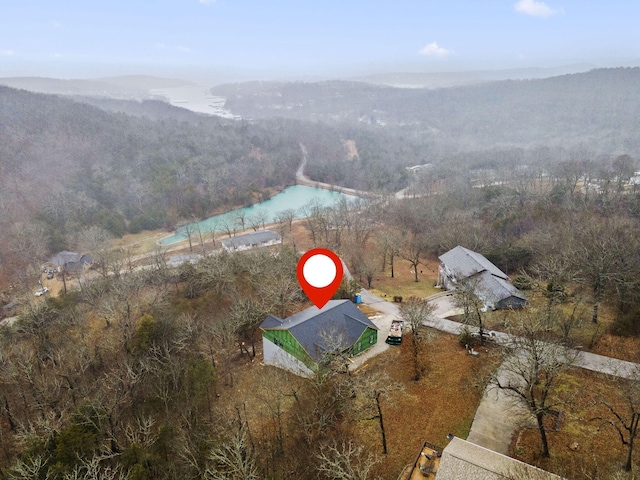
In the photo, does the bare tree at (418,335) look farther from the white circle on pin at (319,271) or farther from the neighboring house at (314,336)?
the white circle on pin at (319,271)

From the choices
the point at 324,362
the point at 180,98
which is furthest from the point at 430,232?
the point at 180,98

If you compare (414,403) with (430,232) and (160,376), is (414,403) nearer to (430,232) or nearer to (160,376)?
(160,376)

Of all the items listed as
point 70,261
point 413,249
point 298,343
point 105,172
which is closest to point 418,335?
point 298,343

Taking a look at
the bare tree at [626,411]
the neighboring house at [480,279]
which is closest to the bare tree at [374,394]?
the bare tree at [626,411]

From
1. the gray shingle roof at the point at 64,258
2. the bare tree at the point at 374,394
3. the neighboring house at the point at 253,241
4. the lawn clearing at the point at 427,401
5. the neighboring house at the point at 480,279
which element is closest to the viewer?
the bare tree at the point at 374,394

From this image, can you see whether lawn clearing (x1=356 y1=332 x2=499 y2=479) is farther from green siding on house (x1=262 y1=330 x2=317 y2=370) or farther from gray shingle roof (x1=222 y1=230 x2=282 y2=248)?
gray shingle roof (x1=222 y1=230 x2=282 y2=248)

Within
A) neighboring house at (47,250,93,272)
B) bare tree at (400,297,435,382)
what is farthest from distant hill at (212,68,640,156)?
neighboring house at (47,250,93,272)

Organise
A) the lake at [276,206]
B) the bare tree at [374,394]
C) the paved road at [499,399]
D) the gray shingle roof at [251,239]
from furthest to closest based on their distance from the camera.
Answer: the lake at [276,206] < the gray shingle roof at [251,239] < the bare tree at [374,394] < the paved road at [499,399]
